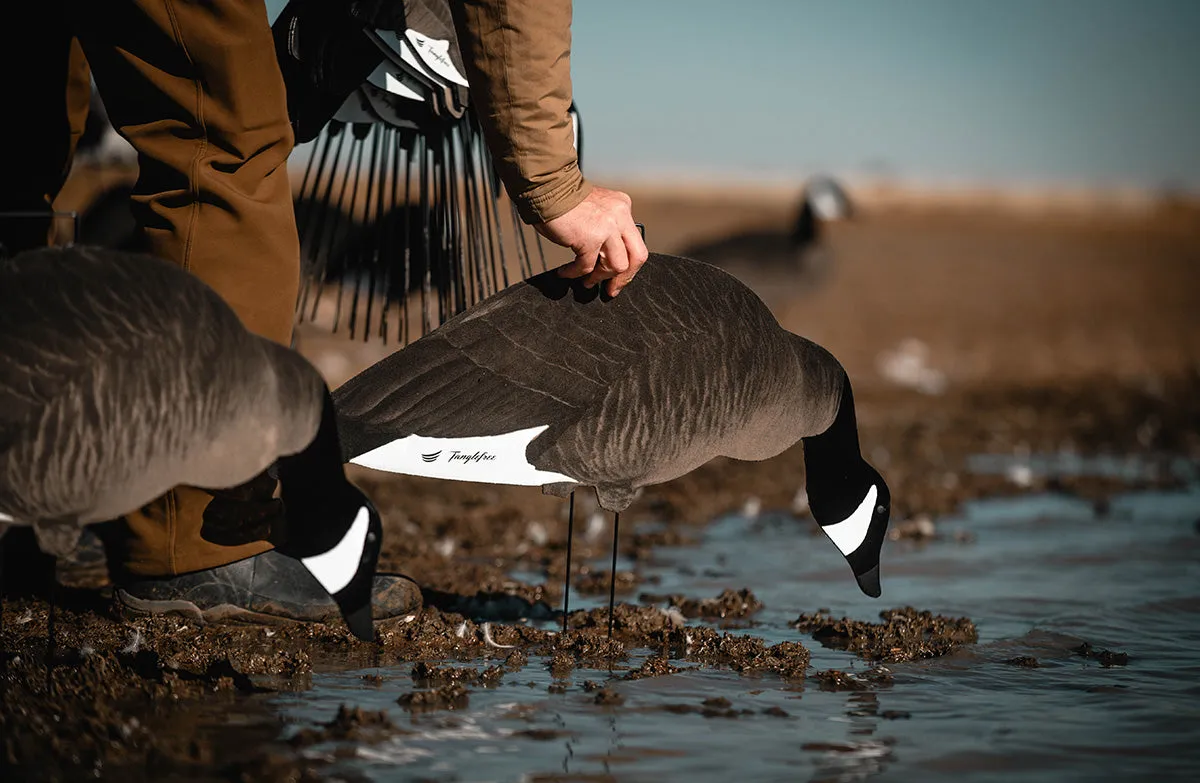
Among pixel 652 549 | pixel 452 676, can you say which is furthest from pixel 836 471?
pixel 652 549

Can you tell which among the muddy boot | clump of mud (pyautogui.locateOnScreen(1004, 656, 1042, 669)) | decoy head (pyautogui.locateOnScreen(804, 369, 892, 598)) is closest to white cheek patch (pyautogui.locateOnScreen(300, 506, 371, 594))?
the muddy boot

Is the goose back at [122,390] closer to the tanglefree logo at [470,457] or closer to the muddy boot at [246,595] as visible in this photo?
the tanglefree logo at [470,457]

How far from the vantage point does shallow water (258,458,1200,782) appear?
2367mm

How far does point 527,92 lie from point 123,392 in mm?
1039

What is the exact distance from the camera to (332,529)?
2666 millimetres

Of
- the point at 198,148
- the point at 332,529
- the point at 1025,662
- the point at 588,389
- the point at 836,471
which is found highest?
the point at 198,148

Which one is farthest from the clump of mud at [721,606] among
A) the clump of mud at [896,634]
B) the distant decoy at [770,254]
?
the distant decoy at [770,254]

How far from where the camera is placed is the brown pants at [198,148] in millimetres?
2896

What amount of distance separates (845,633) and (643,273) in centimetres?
115

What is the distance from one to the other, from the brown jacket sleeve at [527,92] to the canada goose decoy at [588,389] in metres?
0.26

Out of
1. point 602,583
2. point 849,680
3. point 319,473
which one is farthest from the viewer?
point 602,583

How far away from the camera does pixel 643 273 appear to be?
308cm

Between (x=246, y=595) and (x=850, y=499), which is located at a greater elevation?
(x=850, y=499)

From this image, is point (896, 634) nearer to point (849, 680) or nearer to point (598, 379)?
point (849, 680)
